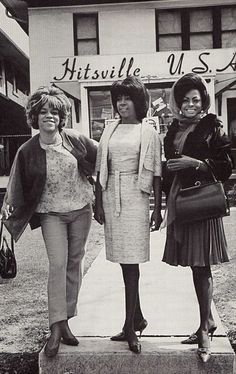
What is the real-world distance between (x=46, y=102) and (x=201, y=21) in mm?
14521

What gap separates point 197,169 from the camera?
Answer: 3148mm

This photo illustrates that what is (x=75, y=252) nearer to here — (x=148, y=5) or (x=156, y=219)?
(x=156, y=219)

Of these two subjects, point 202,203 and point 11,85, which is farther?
point 11,85

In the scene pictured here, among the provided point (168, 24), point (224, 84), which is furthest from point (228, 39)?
point (168, 24)

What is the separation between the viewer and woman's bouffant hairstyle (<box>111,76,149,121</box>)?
3.25m

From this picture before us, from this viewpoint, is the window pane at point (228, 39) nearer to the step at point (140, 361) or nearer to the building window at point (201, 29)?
the building window at point (201, 29)

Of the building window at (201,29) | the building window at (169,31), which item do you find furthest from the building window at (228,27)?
the building window at (169,31)

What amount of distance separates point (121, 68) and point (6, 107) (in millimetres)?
10227

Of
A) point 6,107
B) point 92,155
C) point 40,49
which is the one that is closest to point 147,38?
point 40,49

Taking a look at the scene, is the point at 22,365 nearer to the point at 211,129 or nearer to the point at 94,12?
the point at 211,129

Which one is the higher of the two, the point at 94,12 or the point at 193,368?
the point at 94,12

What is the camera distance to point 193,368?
10.6ft

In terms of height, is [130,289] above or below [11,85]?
below

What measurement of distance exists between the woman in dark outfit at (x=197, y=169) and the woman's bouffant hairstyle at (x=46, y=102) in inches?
25.9
